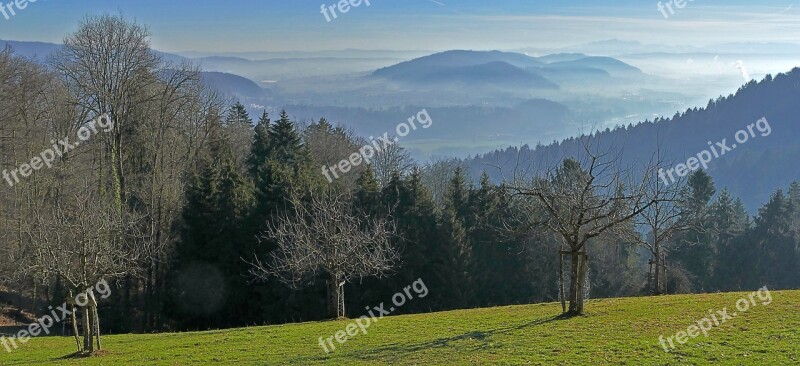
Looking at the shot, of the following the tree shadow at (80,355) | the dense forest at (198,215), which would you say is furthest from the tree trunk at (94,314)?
the dense forest at (198,215)

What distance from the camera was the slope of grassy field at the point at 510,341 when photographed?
16.2 m

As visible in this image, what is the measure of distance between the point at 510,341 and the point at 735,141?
172 meters

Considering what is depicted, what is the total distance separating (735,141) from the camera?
549 feet

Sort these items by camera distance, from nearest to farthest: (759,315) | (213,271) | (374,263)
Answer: (759,315) → (374,263) → (213,271)

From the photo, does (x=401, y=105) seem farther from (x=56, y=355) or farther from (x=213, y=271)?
(x=56, y=355)

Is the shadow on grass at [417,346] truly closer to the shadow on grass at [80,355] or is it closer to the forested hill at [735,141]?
the shadow on grass at [80,355]

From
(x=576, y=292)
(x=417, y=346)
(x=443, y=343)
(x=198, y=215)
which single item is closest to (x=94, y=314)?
(x=417, y=346)

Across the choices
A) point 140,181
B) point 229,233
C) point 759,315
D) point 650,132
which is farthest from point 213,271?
point 650,132

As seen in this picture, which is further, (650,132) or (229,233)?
(650,132)

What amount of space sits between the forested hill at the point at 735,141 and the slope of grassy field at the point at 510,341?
120 meters

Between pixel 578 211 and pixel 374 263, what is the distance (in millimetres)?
12479

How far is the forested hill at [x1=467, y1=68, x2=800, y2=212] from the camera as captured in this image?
143250mm

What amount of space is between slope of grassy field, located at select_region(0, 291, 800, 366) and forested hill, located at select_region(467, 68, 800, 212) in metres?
120

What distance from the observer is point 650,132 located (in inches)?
6727
